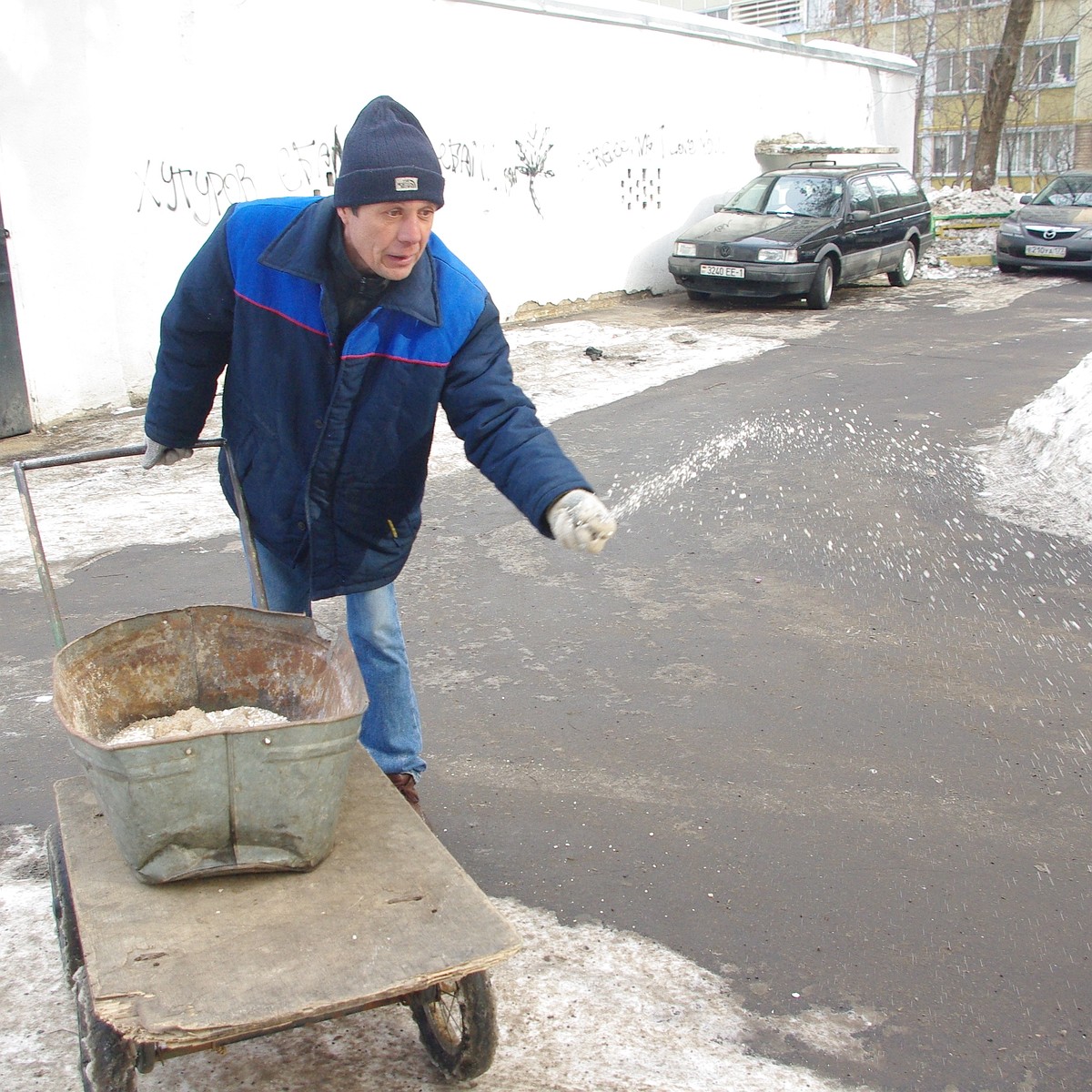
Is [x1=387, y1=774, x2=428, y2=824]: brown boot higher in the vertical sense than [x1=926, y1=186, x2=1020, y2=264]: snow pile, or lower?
lower

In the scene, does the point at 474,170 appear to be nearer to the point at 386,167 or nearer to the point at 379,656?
the point at 379,656

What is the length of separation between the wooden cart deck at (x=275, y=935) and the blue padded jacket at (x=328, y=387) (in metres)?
0.84

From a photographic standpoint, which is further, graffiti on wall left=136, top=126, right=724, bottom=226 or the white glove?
graffiti on wall left=136, top=126, right=724, bottom=226

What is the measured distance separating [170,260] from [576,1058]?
29.1 feet

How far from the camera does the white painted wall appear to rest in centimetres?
913

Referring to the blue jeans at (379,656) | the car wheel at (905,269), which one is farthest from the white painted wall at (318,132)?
the blue jeans at (379,656)

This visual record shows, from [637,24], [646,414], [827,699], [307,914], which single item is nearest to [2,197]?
[646,414]

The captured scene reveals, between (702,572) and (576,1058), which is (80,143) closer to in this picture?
(702,572)

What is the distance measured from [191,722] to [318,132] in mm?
9844

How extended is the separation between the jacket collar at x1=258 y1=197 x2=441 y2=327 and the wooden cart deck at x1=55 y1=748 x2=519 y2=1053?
1.24m

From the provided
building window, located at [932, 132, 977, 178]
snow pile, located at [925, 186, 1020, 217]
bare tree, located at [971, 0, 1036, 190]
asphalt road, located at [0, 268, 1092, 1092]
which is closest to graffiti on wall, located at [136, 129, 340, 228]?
asphalt road, located at [0, 268, 1092, 1092]

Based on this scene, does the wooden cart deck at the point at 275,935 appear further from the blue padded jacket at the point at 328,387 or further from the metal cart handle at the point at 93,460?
the blue padded jacket at the point at 328,387

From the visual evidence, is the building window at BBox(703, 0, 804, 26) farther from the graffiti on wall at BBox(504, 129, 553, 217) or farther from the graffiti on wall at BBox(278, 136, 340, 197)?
the graffiti on wall at BBox(278, 136, 340, 197)

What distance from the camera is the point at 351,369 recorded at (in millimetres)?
2904
